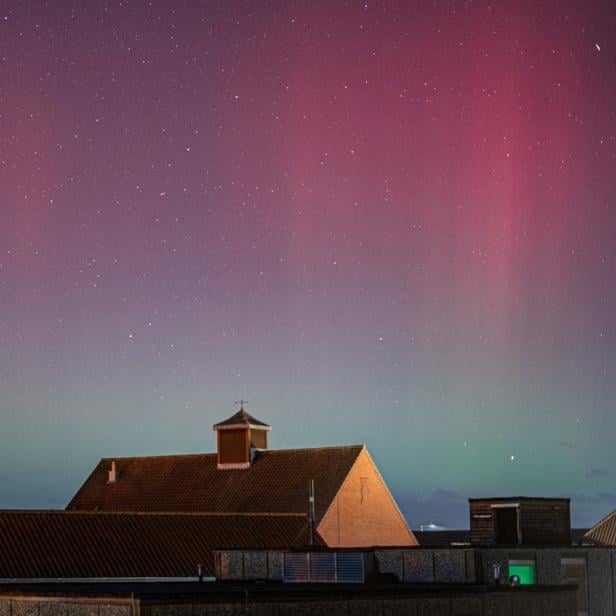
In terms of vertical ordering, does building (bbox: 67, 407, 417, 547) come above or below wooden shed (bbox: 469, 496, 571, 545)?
above

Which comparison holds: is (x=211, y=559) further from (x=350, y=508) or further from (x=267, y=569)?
(x=267, y=569)

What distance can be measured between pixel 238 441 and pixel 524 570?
120ft

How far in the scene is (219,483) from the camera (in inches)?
2881

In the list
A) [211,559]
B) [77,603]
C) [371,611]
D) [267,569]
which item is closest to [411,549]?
[267,569]

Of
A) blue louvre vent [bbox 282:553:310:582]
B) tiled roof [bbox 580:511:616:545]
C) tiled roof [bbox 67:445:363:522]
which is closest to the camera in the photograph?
blue louvre vent [bbox 282:553:310:582]

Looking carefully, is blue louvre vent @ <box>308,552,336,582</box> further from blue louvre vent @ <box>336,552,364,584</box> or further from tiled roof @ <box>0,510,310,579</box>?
tiled roof @ <box>0,510,310,579</box>

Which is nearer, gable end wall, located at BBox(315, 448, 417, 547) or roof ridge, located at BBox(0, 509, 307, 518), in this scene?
roof ridge, located at BBox(0, 509, 307, 518)

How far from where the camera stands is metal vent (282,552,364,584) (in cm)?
3712

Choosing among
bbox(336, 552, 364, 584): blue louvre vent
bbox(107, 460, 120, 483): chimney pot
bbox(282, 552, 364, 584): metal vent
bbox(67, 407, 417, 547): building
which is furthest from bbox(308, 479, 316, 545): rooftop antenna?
bbox(336, 552, 364, 584): blue louvre vent

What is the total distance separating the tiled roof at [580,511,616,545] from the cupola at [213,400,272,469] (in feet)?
68.4

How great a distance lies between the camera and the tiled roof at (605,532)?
81.3 meters

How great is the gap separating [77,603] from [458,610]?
8604 mm

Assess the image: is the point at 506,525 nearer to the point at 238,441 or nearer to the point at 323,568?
the point at 323,568

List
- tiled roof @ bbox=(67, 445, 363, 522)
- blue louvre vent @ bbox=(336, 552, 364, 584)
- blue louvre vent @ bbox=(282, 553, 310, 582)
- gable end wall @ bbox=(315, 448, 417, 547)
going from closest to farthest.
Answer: blue louvre vent @ bbox=(336, 552, 364, 584) < blue louvre vent @ bbox=(282, 553, 310, 582) < gable end wall @ bbox=(315, 448, 417, 547) < tiled roof @ bbox=(67, 445, 363, 522)
